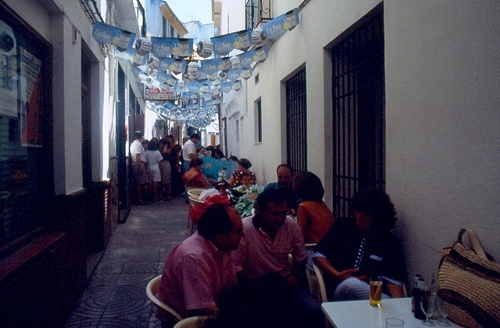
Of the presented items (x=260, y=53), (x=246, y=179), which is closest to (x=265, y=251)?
(x=246, y=179)

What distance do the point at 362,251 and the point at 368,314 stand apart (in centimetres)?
114

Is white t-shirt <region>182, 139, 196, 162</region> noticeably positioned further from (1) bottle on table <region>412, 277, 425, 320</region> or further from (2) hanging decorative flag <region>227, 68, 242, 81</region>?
(1) bottle on table <region>412, 277, 425, 320</region>

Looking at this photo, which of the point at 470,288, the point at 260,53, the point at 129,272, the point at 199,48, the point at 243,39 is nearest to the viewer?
the point at 470,288

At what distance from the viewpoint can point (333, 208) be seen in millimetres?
5988

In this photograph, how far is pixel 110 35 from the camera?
21.6ft

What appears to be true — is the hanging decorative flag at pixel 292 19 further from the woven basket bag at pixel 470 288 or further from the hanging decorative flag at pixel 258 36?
the woven basket bag at pixel 470 288

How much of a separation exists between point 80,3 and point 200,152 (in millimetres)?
11536

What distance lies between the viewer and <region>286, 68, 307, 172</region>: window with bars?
24.5ft

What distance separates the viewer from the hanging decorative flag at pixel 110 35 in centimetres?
643

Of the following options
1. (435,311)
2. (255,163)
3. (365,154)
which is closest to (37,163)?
(365,154)

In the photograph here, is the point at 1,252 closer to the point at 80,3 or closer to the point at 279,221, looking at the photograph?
the point at 279,221

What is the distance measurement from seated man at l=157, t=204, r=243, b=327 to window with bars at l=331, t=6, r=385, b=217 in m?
2.20

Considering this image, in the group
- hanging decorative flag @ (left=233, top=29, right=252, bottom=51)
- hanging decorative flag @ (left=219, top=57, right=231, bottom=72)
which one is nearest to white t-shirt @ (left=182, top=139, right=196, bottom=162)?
hanging decorative flag @ (left=219, top=57, right=231, bottom=72)

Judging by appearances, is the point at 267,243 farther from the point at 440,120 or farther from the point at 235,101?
the point at 235,101
